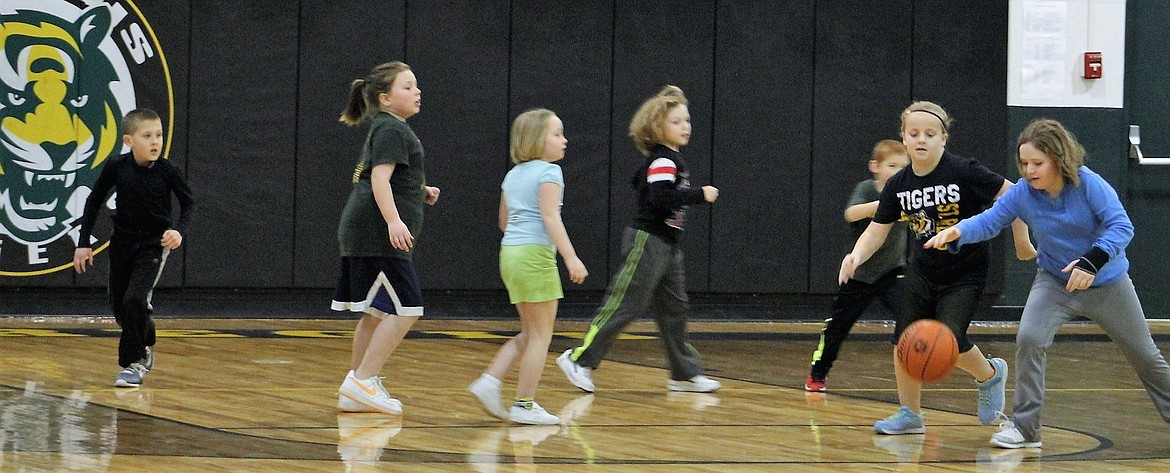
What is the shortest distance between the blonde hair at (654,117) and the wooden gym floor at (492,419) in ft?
4.37

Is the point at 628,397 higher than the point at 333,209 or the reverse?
the reverse

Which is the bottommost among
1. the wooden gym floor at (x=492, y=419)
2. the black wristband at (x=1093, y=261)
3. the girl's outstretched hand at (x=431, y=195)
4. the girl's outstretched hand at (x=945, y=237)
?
the wooden gym floor at (x=492, y=419)

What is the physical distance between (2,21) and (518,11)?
13.3 feet

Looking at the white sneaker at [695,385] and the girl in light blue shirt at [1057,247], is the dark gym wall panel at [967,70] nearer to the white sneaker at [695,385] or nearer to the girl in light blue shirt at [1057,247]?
the white sneaker at [695,385]

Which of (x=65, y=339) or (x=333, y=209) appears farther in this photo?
(x=333, y=209)

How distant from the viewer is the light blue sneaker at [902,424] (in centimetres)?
630

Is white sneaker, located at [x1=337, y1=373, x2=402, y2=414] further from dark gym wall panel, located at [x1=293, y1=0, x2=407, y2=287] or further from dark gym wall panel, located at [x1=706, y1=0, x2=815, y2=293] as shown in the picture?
dark gym wall panel, located at [x1=706, y1=0, x2=815, y2=293]

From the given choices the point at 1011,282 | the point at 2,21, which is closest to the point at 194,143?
the point at 2,21

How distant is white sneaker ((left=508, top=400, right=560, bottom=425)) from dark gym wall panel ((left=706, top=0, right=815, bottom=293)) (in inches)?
248

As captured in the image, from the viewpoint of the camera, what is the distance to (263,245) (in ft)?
39.3

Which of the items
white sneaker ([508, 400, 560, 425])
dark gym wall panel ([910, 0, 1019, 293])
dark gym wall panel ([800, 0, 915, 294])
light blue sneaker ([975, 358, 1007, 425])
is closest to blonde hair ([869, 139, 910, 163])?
light blue sneaker ([975, 358, 1007, 425])

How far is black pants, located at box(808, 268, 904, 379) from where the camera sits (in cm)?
789

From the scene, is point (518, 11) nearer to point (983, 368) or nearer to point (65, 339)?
point (65, 339)

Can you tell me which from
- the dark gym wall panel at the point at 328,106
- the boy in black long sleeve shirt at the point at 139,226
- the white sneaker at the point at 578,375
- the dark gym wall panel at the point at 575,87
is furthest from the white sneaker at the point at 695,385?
the dark gym wall panel at the point at 328,106
